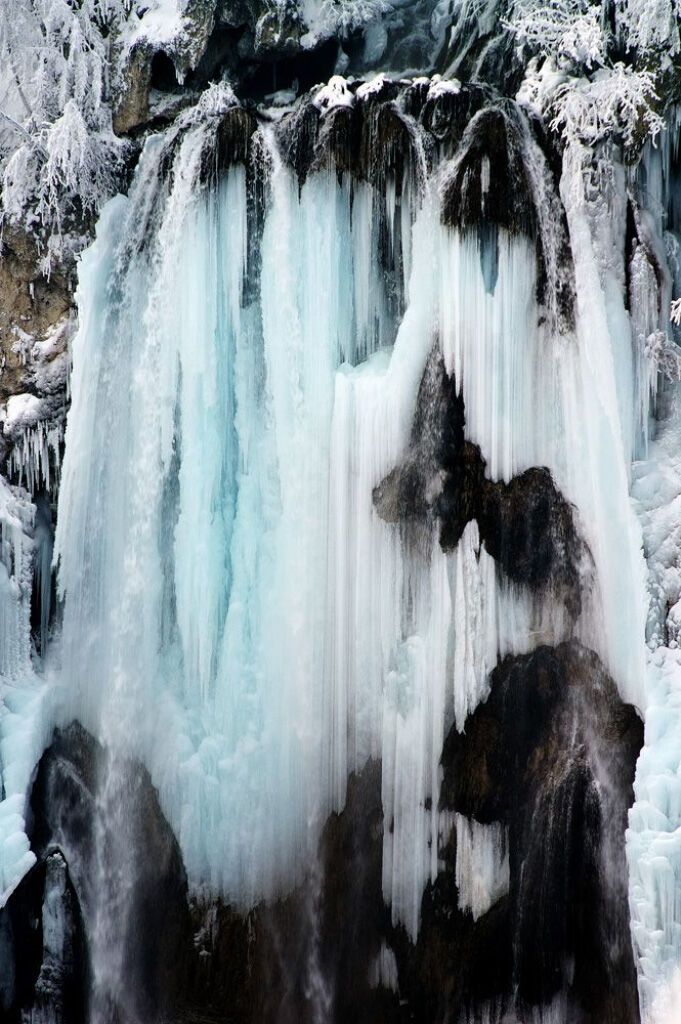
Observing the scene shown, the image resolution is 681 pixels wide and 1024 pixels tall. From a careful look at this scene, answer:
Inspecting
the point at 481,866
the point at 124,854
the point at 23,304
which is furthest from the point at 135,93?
the point at 481,866

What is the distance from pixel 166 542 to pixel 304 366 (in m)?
1.68

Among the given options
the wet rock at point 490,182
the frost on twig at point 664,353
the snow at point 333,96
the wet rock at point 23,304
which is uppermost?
the snow at point 333,96

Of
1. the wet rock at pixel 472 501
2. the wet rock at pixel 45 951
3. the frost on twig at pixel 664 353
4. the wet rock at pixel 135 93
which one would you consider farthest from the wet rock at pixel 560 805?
the wet rock at pixel 135 93

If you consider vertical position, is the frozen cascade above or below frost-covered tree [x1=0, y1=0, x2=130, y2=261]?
below

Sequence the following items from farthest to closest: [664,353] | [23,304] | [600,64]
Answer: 1. [23,304]
2. [600,64]
3. [664,353]

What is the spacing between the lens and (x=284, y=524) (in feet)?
23.4

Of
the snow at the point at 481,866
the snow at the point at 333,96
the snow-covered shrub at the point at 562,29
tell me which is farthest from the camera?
the snow at the point at 333,96

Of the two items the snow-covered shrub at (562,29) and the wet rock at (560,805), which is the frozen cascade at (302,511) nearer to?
the wet rock at (560,805)

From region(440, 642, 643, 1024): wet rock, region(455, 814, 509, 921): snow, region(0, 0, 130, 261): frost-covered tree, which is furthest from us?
region(0, 0, 130, 261): frost-covered tree

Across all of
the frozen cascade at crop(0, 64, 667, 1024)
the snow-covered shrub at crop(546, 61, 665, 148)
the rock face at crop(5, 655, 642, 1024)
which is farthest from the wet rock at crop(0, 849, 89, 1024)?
the snow-covered shrub at crop(546, 61, 665, 148)

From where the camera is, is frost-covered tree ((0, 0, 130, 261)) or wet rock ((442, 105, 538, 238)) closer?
wet rock ((442, 105, 538, 238))

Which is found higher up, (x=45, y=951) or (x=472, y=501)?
(x=472, y=501)

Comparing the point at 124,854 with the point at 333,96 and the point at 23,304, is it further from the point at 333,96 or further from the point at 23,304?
the point at 333,96

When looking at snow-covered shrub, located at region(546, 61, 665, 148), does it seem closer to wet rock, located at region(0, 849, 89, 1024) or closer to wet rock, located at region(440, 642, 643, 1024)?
wet rock, located at region(440, 642, 643, 1024)
